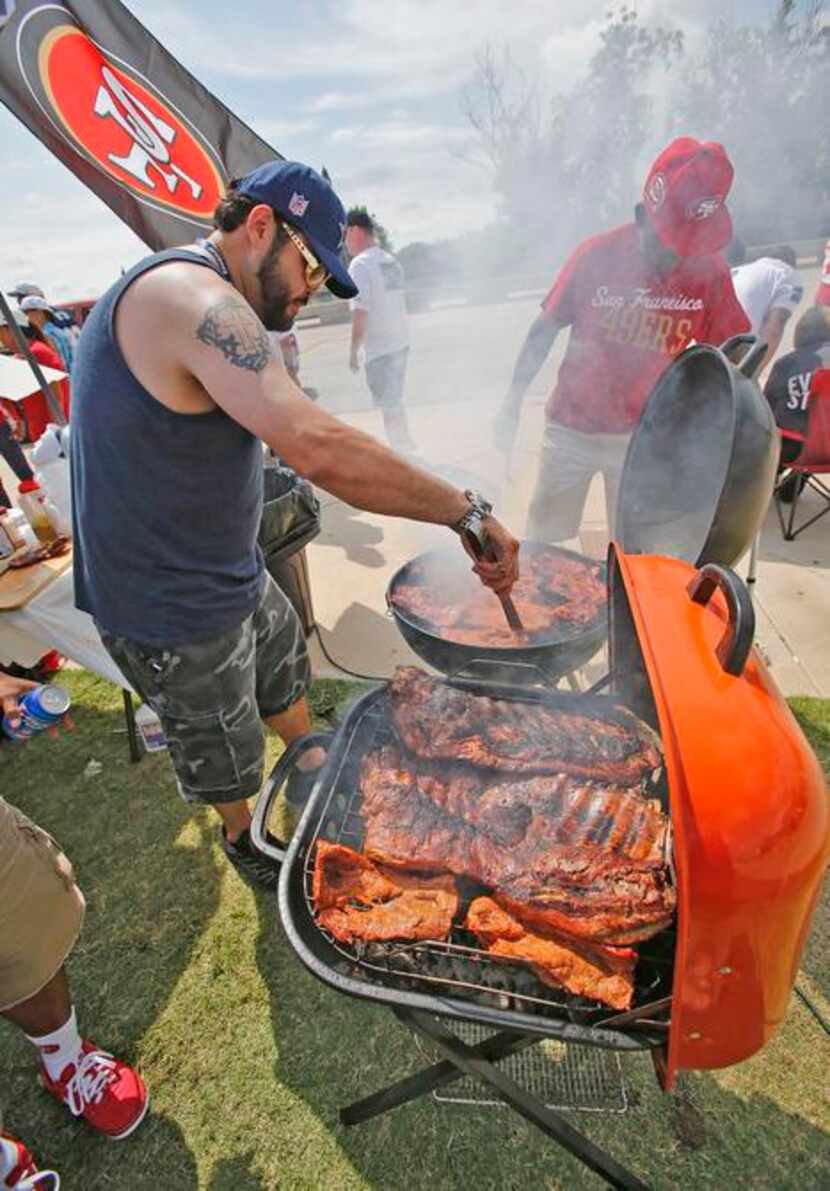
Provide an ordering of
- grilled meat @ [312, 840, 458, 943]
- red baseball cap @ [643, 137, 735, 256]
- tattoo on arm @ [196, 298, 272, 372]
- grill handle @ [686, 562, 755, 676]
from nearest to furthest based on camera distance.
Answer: grill handle @ [686, 562, 755, 676], grilled meat @ [312, 840, 458, 943], tattoo on arm @ [196, 298, 272, 372], red baseball cap @ [643, 137, 735, 256]

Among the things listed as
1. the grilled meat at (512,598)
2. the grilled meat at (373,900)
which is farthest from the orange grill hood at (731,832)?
the grilled meat at (512,598)

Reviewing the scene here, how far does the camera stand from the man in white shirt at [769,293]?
17.6ft

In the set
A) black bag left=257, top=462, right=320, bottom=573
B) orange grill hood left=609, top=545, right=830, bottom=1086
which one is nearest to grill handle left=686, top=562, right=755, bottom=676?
orange grill hood left=609, top=545, right=830, bottom=1086

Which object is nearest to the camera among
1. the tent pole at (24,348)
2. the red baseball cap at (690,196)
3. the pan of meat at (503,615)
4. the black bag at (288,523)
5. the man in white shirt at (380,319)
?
the pan of meat at (503,615)

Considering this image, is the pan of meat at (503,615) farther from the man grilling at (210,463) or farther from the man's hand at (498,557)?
the man grilling at (210,463)

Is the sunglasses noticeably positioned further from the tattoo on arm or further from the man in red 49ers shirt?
the man in red 49ers shirt

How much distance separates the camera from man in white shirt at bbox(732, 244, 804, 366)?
538cm

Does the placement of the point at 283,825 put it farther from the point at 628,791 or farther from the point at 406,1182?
the point at 628,791

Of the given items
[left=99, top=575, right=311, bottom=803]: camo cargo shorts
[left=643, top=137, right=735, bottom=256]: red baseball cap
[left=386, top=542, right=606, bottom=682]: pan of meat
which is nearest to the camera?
[left=99, top=575, right=311, bottom=803]: camo cargo shorts

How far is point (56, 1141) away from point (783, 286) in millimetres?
7372

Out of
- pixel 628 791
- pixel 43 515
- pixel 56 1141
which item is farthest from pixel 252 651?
pixel 43 515

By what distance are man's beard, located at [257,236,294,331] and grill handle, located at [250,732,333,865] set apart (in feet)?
4.98

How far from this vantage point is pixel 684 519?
281 cm

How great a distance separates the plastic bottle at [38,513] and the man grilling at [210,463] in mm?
1761
